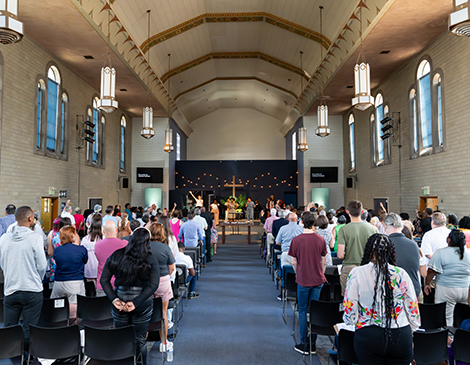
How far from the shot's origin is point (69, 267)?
3959 millimetres

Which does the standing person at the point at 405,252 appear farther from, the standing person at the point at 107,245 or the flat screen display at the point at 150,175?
the flat screen display at the point at 150,175

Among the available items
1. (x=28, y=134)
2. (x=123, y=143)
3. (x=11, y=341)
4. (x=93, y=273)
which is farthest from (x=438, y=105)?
(x=123, y=143)

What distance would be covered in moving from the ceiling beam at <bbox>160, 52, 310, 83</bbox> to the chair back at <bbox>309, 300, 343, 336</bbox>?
1424cm

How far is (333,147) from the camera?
18.4 meters

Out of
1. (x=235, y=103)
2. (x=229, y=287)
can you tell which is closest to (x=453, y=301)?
(x=229, y=287)

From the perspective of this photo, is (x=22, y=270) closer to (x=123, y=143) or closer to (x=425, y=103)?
(x=425, y=103)

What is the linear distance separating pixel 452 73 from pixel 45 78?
37.0 feet

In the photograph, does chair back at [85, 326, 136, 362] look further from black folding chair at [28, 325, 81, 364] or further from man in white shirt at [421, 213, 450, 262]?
man in white shirt at [421, 213, 450, 262]

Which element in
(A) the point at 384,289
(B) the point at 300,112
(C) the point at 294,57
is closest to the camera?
(A) the point at 384,289

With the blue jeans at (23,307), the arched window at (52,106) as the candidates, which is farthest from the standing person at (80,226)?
the blue jeans at (23,307)

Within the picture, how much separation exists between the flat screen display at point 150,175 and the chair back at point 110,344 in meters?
15.9

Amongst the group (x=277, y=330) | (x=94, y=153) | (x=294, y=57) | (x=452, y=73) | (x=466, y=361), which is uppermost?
(x=294, y=57)

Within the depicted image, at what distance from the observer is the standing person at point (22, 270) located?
10.8 ft

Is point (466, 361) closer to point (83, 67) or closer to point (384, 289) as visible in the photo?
point (384, 289)
